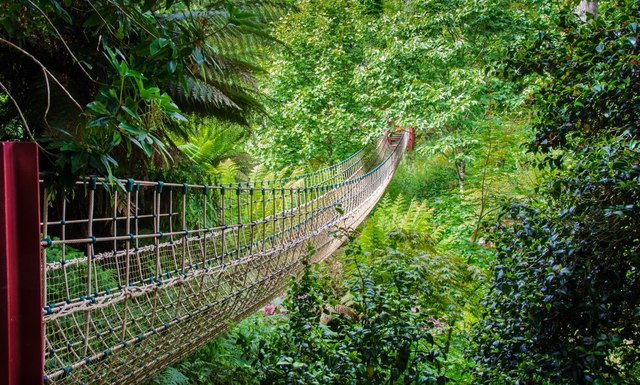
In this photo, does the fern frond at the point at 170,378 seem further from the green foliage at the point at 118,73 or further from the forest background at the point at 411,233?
the green foliage at the point at 118,73

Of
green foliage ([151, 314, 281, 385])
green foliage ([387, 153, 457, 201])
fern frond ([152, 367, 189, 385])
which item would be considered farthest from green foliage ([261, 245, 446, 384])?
green foliage ([387, 153, 457, 201])

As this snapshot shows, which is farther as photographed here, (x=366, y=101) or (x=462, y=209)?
(x=366, y=101)

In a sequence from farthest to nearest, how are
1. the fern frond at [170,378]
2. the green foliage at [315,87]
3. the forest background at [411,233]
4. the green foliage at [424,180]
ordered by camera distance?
the green foliage at [424,180] < the green foliage at [315,87] < the fern frond at [170,378] < the forest background at [411,233]

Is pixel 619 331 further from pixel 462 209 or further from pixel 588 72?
pixel 462 209

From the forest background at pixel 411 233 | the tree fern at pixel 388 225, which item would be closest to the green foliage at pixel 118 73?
the forest background at pixel 411 233

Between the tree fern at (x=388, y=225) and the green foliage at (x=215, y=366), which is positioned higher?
the tree fern at (x=388, y=225)

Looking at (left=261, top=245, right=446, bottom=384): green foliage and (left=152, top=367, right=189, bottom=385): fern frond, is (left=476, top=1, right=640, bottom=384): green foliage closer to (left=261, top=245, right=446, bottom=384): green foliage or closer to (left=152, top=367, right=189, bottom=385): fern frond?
(left=261, top=245, right=446, bottom=384): green foliage

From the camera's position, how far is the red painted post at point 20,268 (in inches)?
14.6

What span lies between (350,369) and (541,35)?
112 centimetres

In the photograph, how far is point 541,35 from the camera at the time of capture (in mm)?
1609

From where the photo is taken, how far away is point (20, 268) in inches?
14.8

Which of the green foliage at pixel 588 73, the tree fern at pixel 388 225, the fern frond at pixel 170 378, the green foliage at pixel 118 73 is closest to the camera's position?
the green foliage at pixel 118 73

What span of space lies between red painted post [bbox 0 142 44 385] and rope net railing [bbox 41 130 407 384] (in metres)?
0.42

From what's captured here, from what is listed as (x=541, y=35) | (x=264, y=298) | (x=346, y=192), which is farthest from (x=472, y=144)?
(x=541, y=35)
